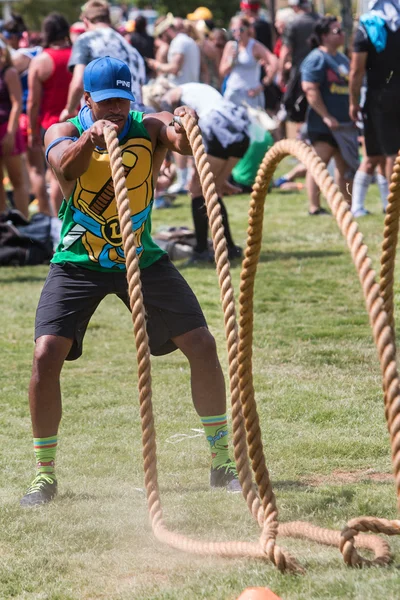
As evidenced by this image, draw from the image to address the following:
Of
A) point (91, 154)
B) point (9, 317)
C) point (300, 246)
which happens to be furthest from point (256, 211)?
point (300, 246)

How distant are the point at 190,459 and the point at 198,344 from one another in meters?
0.78

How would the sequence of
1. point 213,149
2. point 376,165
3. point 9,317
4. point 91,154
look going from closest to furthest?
point 91,154, point 9,317, point 213,149, point 376,165

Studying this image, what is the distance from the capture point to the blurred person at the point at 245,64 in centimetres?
1400

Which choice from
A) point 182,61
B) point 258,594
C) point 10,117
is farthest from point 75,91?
point 258,594

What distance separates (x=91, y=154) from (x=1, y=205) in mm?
7446

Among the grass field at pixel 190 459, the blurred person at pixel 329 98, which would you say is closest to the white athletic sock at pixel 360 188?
the blurred person at pixel 329 98

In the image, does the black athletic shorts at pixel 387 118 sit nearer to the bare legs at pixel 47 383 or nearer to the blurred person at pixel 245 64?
the blurred person at pixel 245 64

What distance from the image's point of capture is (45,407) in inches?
183

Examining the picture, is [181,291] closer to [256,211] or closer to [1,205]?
[256,211]

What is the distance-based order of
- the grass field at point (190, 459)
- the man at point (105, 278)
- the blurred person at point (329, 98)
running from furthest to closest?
the blurred person at point (329, 98)
the man at point (105, 278)
the grass field at point (190, 459)

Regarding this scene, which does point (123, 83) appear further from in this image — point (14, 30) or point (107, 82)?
Result: point (14, 30)

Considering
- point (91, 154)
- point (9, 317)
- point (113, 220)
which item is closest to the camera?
point (91, 154)

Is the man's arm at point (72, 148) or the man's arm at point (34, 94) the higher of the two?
the man's arm at point (72, 148)

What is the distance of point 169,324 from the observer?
15.3 ft
